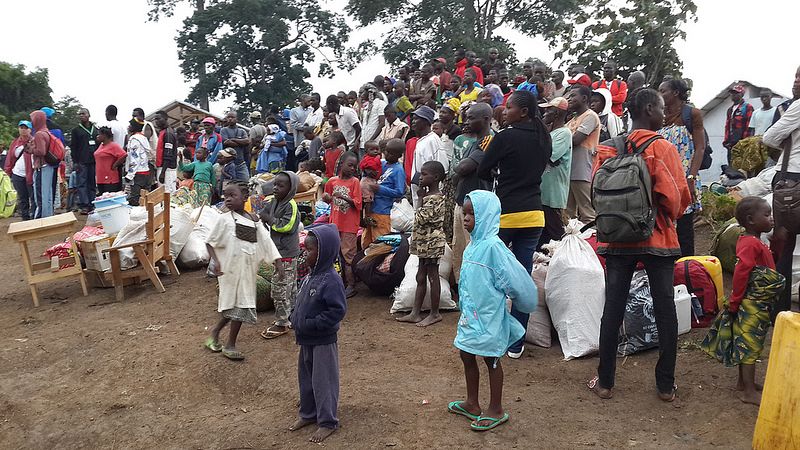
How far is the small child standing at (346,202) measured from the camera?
25.1 feet

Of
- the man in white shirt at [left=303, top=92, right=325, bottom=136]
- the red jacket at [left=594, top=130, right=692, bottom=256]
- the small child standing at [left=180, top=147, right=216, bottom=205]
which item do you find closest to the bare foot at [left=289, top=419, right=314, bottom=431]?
the red jacket at [left=594, top=130, right=692, bottom=256]

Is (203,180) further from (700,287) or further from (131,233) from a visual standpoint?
(700,287)

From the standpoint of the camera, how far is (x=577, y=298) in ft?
18.9

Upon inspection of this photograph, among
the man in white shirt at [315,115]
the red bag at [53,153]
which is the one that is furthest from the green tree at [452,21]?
the red bag at [53,153]

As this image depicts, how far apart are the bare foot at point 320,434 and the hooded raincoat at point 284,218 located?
2.59m

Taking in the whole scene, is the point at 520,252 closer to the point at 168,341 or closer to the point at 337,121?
the point at 168,341

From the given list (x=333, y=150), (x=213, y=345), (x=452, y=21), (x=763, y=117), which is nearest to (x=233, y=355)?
(x=213, y=345)

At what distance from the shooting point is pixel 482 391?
513 centimetres

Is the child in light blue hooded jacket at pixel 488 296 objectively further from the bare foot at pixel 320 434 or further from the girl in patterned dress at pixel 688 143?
the girl in patterned dress at pixel 688 143

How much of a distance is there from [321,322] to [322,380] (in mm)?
406

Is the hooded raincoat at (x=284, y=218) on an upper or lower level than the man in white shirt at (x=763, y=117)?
lower

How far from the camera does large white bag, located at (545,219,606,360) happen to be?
571 cm

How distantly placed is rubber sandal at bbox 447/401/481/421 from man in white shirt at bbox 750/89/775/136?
902cm

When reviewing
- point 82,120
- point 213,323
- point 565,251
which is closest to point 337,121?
point 82,120
